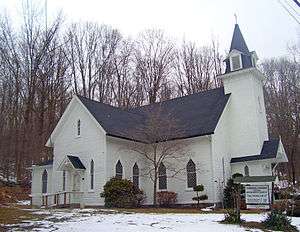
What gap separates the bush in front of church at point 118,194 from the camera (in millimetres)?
26422

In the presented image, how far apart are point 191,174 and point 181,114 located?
20.8 feet

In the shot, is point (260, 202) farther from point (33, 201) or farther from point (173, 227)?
point (33, 201)

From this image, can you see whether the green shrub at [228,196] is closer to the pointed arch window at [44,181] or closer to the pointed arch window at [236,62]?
the pointed arch window at [236,62]

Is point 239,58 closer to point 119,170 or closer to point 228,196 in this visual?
point 228,196

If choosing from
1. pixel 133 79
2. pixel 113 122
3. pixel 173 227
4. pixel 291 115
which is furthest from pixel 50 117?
pixel 173 227

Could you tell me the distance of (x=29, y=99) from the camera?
4447 centimetres

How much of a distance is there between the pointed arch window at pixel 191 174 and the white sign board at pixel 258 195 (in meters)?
9.40

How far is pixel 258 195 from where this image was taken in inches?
790

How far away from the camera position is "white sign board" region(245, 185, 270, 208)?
1995 cm

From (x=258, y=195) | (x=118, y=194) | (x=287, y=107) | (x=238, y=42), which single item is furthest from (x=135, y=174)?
(x=287, y=107)

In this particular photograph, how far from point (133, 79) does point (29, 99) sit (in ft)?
55.4

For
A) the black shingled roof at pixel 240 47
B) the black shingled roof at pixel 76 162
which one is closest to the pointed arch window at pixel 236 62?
the black shingled roof at pixel 240 47

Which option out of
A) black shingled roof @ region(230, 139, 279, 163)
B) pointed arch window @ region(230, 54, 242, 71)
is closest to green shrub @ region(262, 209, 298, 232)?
black shingled roof @ region(230, 139, 279, 163)

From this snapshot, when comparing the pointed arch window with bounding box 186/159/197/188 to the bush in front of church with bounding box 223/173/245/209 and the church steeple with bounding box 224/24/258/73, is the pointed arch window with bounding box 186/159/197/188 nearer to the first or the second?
the bush in front of church with bounding box 223/173/245/209
